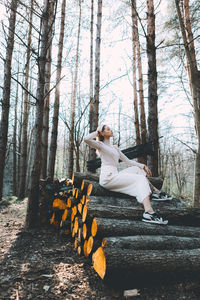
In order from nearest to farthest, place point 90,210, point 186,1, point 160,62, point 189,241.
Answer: point 189,241, point 90,210, point 186,1, point 160,62

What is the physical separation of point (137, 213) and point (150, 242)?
22.6 inches

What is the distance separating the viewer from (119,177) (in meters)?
3.34

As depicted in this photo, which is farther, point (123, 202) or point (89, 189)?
point (89, 189)

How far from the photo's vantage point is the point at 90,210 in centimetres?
290

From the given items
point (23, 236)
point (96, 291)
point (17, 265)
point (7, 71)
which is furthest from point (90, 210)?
point (7, 71)

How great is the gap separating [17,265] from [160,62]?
8486 millimetres

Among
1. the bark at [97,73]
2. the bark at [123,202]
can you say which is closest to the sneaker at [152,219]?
the bark at [123,202]

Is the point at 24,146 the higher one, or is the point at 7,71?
the point at 7,71

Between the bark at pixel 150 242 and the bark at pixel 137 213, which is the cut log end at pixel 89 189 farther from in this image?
the bark at pixel 150 242

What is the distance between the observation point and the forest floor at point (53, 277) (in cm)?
210

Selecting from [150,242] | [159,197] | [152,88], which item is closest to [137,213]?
[150,242]

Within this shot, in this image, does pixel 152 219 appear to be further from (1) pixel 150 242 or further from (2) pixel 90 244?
(2) pixel 90 244

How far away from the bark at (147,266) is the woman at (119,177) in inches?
23.4

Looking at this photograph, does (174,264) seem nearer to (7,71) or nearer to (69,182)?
(69,182)
